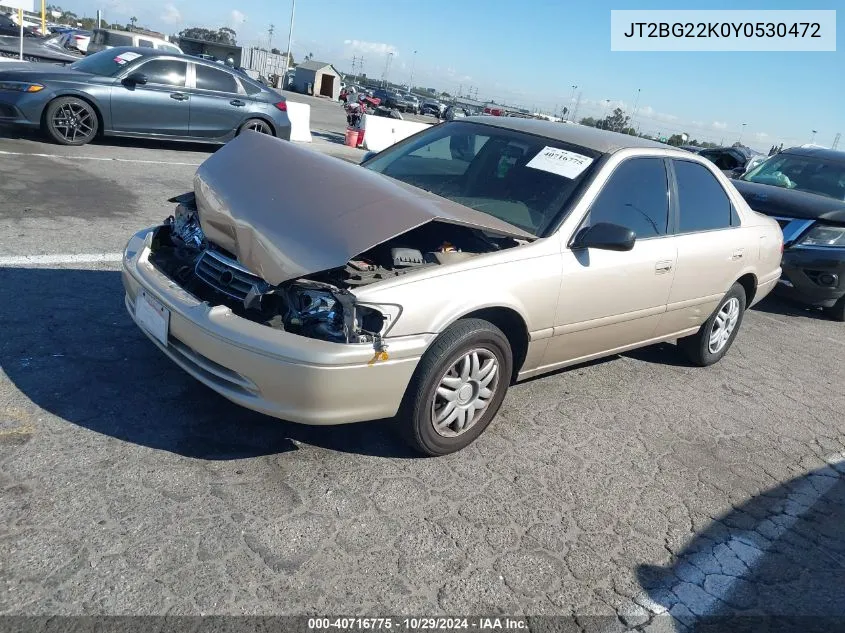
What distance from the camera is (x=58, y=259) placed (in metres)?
5.23

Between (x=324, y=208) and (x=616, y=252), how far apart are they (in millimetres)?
1752

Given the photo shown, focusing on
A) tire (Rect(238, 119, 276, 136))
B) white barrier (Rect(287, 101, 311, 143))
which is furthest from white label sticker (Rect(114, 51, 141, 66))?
white barrier (Rect(287, 101, 311, 143))

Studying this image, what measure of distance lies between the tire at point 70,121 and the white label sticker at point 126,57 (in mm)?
863

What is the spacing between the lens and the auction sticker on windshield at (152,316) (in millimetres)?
3279

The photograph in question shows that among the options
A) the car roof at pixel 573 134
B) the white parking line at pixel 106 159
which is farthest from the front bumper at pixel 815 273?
the white parking line at pixel 106 159

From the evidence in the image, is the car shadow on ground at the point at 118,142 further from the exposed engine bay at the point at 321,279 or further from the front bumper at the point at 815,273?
the front bumper at the point at 815,273

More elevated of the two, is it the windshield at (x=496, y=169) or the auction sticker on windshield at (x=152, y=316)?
the windshield at (x=496, y=169)

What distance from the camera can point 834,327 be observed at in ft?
24.8

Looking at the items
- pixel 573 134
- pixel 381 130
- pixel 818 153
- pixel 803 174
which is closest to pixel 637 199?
pixel 573 134

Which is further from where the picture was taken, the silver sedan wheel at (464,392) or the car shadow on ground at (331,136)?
the car shadow on ground at (331,136)

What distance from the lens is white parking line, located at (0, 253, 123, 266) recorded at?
16.5 feet

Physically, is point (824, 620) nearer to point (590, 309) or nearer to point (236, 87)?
point (590, 309)

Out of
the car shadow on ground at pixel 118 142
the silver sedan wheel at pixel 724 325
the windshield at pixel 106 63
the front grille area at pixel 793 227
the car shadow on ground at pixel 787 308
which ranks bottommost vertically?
the car shadow on ground at pixel 787 308

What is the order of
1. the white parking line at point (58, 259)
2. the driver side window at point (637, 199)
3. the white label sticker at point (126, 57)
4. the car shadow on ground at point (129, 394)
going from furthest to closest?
1. the white label sticker at point (126, 57)
2. the white parking line at point (58, 259)
3. the driver side window at point (637, 199)
4. the car shadow on ground at point (129, 394)
